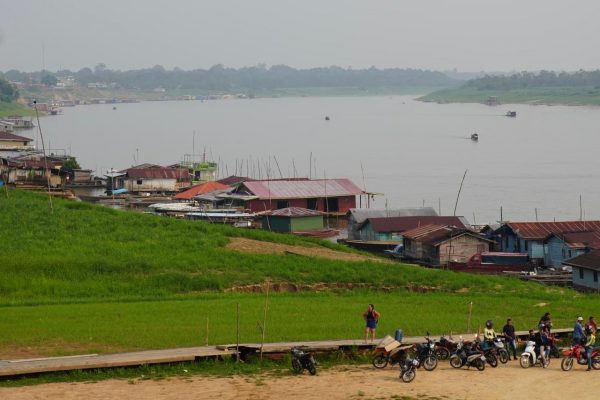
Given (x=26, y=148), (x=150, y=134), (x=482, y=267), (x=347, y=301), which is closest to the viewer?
(x=347, y=301)

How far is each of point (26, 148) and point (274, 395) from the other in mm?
65062

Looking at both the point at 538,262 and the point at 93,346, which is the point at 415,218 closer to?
the point at 538,262

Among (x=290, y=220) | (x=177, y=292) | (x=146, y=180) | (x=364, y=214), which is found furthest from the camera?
(x=146, y=180)

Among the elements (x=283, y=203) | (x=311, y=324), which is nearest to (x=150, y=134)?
(x=283, y=203)

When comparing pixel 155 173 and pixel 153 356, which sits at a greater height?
pixel 153 356

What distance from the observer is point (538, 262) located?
135 feet

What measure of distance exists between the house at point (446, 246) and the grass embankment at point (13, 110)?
134016 millimetres

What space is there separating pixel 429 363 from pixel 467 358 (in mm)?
776

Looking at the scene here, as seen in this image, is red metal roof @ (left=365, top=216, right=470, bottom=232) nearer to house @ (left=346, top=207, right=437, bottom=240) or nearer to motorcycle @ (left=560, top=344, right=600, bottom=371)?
house @ (left=346, top=207, right=437, bottom=240)

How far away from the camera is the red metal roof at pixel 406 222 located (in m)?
46.7

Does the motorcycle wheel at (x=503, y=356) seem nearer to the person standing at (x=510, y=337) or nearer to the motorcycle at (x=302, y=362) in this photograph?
the person standing at (x=510, y=337)

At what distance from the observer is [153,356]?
19.8m

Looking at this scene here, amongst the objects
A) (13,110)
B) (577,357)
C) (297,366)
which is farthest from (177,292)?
(13,110)

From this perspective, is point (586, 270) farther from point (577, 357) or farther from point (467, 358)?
point (467, 358)
